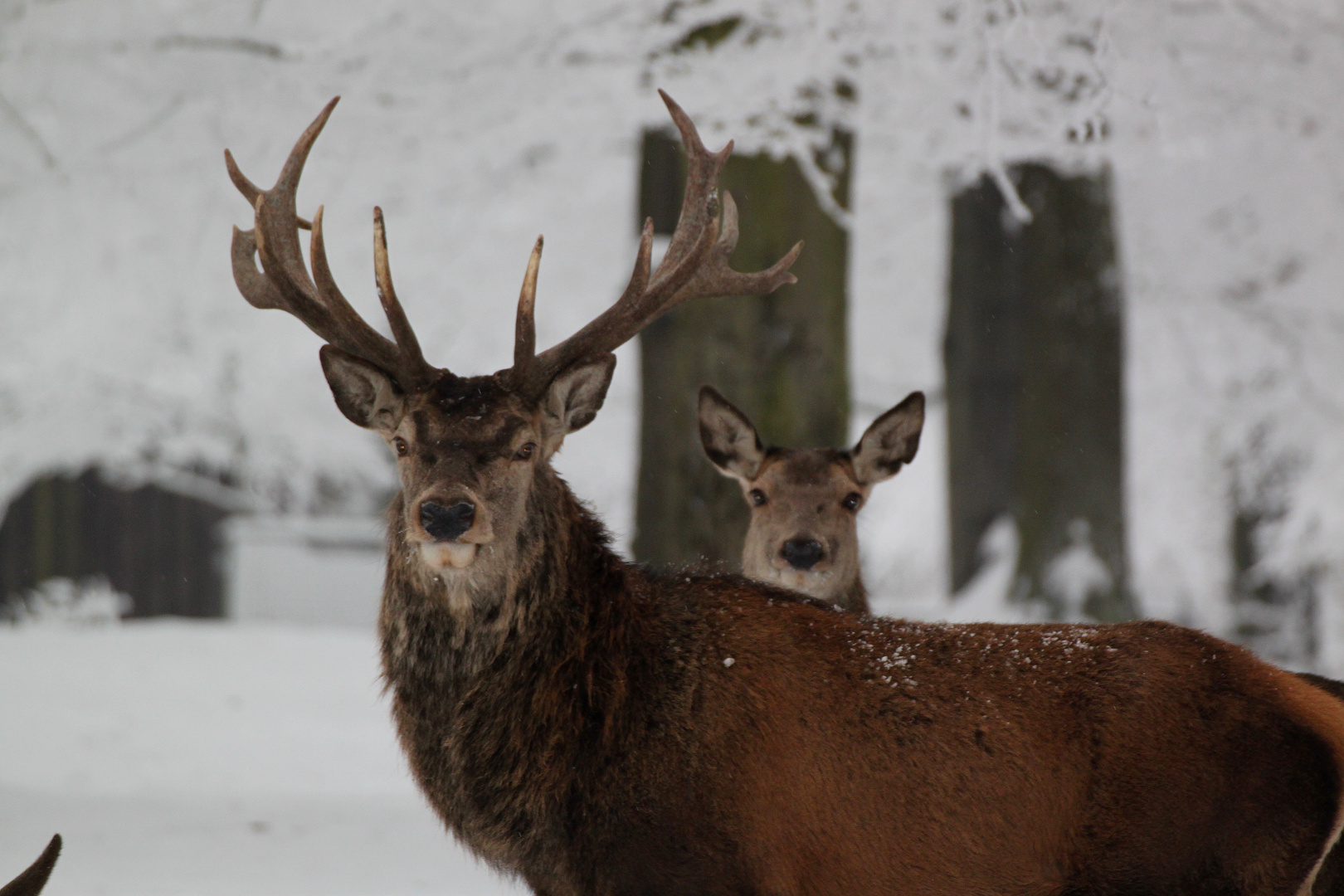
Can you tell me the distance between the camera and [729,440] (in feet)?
23.4

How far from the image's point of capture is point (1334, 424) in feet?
49.0

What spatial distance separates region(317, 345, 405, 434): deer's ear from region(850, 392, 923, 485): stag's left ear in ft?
8.19

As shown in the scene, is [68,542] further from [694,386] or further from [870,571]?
[694,386]

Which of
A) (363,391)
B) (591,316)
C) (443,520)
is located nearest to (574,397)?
(363,391)

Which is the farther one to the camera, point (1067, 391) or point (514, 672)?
point (1067, 391)

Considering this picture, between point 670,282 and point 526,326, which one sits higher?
point 670,282

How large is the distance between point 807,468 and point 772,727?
8.78 ft

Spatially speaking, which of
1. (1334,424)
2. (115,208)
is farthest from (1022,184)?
(115,208)

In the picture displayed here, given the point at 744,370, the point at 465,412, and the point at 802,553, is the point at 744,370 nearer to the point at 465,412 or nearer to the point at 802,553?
the point at 802,553

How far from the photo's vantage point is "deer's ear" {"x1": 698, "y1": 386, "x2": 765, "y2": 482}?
7000 millimetres

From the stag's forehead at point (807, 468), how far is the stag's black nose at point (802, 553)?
1.24 ft

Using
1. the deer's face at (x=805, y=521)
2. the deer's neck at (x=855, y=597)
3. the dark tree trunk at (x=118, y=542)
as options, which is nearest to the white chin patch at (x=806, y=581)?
the deer's face at (x=805, y=521)

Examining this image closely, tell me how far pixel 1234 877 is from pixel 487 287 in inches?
449

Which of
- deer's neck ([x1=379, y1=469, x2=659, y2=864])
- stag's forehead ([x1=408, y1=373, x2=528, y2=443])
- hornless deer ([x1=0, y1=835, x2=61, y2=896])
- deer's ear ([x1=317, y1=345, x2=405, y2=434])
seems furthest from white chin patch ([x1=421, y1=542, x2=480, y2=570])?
hornless deer ([x1=0, y1=835, x2=61, y2=896])
